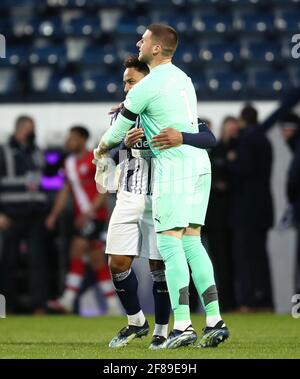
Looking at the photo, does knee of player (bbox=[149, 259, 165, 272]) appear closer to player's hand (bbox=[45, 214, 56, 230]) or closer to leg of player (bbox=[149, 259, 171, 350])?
leg of player (bbox=[149, 259, 171, 350])

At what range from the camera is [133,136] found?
7.05 meters

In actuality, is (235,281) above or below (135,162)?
below

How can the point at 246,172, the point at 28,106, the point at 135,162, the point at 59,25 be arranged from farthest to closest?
1. the point at 59,25
2. the point at 28,106
3. the point at 246,172
4. the point at 135,162

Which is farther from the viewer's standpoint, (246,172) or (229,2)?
(229,2)

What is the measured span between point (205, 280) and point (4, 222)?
5.38 metres

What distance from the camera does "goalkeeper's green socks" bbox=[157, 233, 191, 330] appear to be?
688 cm

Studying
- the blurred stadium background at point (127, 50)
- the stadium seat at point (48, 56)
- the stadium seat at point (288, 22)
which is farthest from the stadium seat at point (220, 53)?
the stadium seat at point (48, 56)

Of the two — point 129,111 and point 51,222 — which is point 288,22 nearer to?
point 51,222

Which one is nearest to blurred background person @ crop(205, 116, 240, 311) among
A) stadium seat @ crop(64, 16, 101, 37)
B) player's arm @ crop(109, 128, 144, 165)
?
stadium seat @ crop(64, 16, 101, 37)

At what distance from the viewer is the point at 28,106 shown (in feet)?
43.0
